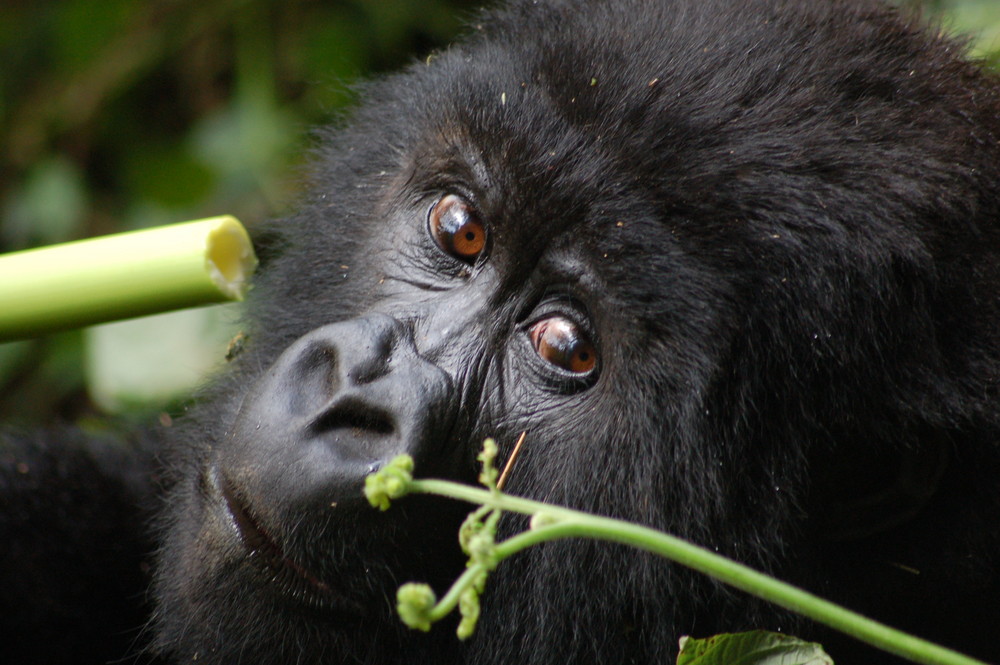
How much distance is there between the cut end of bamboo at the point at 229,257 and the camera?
188 centimetres

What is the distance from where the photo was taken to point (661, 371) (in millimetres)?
1843

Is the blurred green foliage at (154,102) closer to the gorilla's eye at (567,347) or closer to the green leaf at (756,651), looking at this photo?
the gorilla's eye at (567,347)

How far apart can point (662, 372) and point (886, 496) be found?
0.49 metres

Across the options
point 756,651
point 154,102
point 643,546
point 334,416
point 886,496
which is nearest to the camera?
point 643,546

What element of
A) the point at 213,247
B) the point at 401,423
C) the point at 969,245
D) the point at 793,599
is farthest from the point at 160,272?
the point at 969,245

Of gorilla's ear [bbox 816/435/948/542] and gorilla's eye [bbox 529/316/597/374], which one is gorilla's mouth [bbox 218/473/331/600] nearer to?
gorilla's eye [bbox 529/316/597/374]

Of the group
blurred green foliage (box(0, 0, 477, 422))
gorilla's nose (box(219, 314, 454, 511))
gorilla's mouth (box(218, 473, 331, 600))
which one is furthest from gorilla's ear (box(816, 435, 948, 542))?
blurred green foliage (box(0, 0, 477, 422))

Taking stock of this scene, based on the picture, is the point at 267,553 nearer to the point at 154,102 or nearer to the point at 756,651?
the point at 756,651

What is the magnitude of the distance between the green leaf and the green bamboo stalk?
984 millimetres

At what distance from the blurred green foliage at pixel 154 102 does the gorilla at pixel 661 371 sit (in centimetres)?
283

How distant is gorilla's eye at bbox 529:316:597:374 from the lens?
78.0 inches

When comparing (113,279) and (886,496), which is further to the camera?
(886,496)

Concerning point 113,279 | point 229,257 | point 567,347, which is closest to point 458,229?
point 567,347

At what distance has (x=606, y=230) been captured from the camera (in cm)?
190
